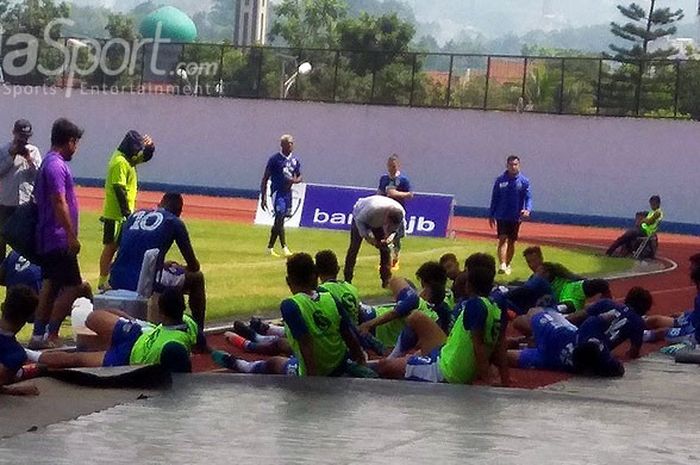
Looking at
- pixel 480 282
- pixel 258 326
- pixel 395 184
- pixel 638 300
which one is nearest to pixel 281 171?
pixel 395 184

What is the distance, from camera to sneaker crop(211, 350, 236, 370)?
1233 cm

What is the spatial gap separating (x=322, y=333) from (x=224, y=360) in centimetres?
142

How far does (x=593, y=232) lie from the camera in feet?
130

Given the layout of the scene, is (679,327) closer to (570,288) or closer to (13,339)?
(570,288)

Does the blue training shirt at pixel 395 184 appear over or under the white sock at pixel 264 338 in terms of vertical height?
over

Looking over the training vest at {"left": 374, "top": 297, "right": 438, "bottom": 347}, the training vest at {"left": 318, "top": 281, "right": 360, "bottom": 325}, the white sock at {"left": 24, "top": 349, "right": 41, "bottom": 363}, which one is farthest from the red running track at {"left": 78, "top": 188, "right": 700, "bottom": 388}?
the training vest at {"left": 318, "top": 281, "right": 360, "bottom": 325}

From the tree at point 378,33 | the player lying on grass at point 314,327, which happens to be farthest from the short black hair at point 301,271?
the tree at point 378,33

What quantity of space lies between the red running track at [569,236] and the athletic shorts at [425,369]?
274 centimetres

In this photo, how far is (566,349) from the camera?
13.2m

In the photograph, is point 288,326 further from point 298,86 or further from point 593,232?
point 298,86

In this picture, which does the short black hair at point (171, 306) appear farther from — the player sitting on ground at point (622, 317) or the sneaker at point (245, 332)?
the player sitting on ground at point (622, 317)

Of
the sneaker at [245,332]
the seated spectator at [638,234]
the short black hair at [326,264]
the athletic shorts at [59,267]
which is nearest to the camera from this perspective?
the short black hair at [326,264]

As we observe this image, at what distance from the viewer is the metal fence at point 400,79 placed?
4544cm

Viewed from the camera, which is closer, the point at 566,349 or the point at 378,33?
the point at 566,349
